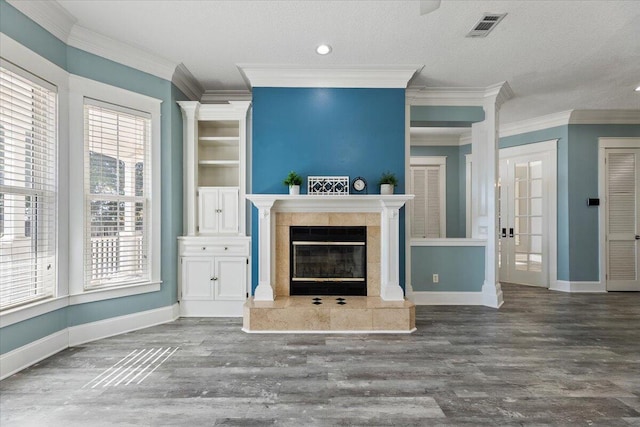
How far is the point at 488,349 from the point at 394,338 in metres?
0.82

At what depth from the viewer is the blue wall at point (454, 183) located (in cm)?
649

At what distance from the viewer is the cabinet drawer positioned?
384 cm

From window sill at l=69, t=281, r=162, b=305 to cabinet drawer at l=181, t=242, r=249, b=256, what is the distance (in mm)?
472

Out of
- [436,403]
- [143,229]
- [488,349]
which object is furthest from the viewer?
[143,229]

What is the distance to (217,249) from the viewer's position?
3.88 metres

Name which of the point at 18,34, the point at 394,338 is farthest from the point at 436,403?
the point at 18,34

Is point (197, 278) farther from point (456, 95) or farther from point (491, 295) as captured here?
point (456, 95)

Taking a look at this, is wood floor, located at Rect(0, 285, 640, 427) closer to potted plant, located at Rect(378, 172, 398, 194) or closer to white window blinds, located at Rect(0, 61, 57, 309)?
white window blinds, located at Rect(0, 61, 57, 309)

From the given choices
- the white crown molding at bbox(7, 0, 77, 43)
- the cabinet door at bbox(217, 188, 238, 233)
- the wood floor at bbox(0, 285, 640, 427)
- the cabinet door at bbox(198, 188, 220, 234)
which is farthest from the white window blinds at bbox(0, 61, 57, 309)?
the cabinet door at bbox(217, 188, 238, 233)

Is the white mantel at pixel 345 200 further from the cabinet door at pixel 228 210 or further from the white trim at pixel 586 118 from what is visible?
the white trim at pixel 586 118

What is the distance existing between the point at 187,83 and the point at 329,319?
10.8ft

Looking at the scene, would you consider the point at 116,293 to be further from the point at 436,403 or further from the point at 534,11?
the point at 534,11

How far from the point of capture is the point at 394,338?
10.4 ft

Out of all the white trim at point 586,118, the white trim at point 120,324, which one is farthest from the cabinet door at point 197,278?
the white trim at point 586,118
